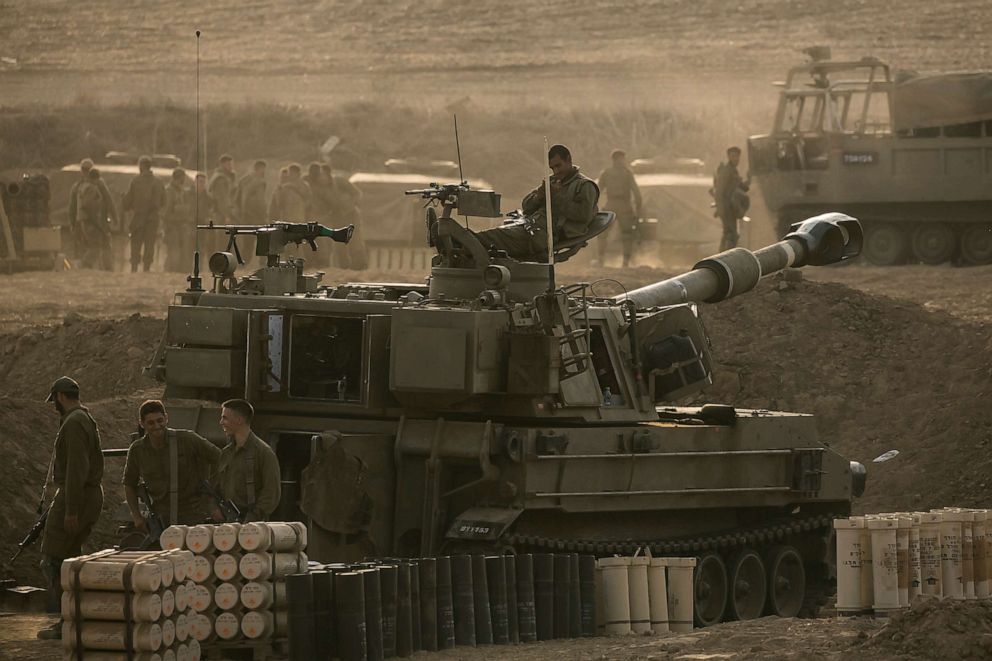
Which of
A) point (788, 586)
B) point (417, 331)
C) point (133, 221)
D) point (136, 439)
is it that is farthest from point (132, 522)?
point (133, 221)

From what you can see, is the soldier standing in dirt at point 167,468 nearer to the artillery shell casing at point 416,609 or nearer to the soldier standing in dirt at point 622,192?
the artillery shell casing at point 416,609

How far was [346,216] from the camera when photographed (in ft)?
114

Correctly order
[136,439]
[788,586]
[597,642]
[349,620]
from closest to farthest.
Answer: [349,620], [597,642], [136,439], [788,586]

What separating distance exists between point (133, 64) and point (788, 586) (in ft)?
145

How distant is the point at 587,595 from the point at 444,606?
3.74 feet

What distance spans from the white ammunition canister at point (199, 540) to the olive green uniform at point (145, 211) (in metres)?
21.0

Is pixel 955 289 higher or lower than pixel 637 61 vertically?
lower

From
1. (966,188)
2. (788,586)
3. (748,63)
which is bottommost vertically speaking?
(788,586)

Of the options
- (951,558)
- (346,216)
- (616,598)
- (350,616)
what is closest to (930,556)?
(951,558)

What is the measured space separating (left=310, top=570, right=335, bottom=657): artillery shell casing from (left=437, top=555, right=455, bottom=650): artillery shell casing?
873 mm

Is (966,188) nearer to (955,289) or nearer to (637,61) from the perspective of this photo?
(955,289)

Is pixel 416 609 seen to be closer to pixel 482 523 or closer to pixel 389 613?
pixel 389 613

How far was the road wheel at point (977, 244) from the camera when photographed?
31891 millimetres

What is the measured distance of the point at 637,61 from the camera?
5809cm
